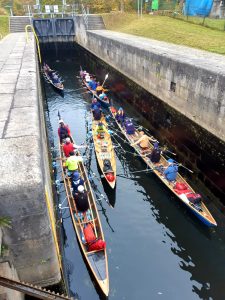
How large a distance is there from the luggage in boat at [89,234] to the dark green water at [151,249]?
1.10 metres

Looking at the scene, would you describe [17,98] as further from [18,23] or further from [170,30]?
[18,23]

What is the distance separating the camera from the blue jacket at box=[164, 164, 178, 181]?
1284cm

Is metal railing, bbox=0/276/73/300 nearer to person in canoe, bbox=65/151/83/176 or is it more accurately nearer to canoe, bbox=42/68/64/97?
person in canoe, bbox=65/151/83/176

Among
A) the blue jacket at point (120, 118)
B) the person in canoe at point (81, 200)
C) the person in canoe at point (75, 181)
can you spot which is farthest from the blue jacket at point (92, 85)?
the person in canoe at point (81, 200)

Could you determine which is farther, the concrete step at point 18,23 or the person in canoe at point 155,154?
the concrete step at point 18,23

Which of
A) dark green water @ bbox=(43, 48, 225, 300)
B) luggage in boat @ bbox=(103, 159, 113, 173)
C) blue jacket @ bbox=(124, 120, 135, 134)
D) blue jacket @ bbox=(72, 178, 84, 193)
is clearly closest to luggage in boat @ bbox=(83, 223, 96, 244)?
dark green water @ bbox=(43, 48, 225, 300)

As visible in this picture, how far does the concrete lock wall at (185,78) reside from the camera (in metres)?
14.2

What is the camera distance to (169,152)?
16625 mm

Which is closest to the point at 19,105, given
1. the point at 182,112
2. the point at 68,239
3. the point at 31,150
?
the point at 31,150

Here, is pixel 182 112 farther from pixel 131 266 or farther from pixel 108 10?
pixel 108 10

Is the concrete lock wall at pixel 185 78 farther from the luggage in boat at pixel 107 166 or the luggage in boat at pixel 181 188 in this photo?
the luggage in boat at pixel 107 166

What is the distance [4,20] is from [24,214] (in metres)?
48.0

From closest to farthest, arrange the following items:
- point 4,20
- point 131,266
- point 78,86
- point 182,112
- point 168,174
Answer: point 131,266
point 168,174
point 182,112
point 78,86
point 4,20

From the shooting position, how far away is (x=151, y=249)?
1074 centimetres
